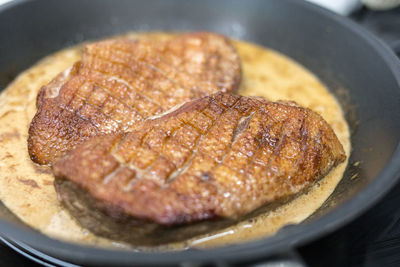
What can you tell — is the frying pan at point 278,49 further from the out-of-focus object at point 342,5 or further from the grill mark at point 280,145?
the out-of-focus object at point 342,5

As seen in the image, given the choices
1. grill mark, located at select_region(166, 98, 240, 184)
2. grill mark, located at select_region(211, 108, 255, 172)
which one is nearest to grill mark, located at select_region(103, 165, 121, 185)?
grill mark, located at select_region(166, 98, 240, 184)

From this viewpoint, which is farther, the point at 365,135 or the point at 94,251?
the point at 365,135

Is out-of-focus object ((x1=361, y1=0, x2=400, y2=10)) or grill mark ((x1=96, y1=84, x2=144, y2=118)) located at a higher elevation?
out-of-focus object ((x1=361, y1=0, x2=400, y2=10))

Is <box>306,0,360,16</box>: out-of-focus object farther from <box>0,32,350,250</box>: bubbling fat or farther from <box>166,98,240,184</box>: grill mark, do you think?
<box>166,98,240,184</box>: grill mark

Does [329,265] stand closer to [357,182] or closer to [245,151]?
[357,182]

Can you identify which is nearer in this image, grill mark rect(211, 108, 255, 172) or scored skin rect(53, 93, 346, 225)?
scored skin rect(53, 93, 346, 225)

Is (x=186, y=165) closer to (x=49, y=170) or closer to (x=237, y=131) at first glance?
(x=237, y=131)

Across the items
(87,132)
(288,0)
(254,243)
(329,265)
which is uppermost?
(288,0)

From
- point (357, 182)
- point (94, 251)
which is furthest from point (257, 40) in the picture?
point (94, 251)

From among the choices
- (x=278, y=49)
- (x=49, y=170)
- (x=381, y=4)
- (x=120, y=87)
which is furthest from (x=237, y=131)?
(x=381, y=4)
